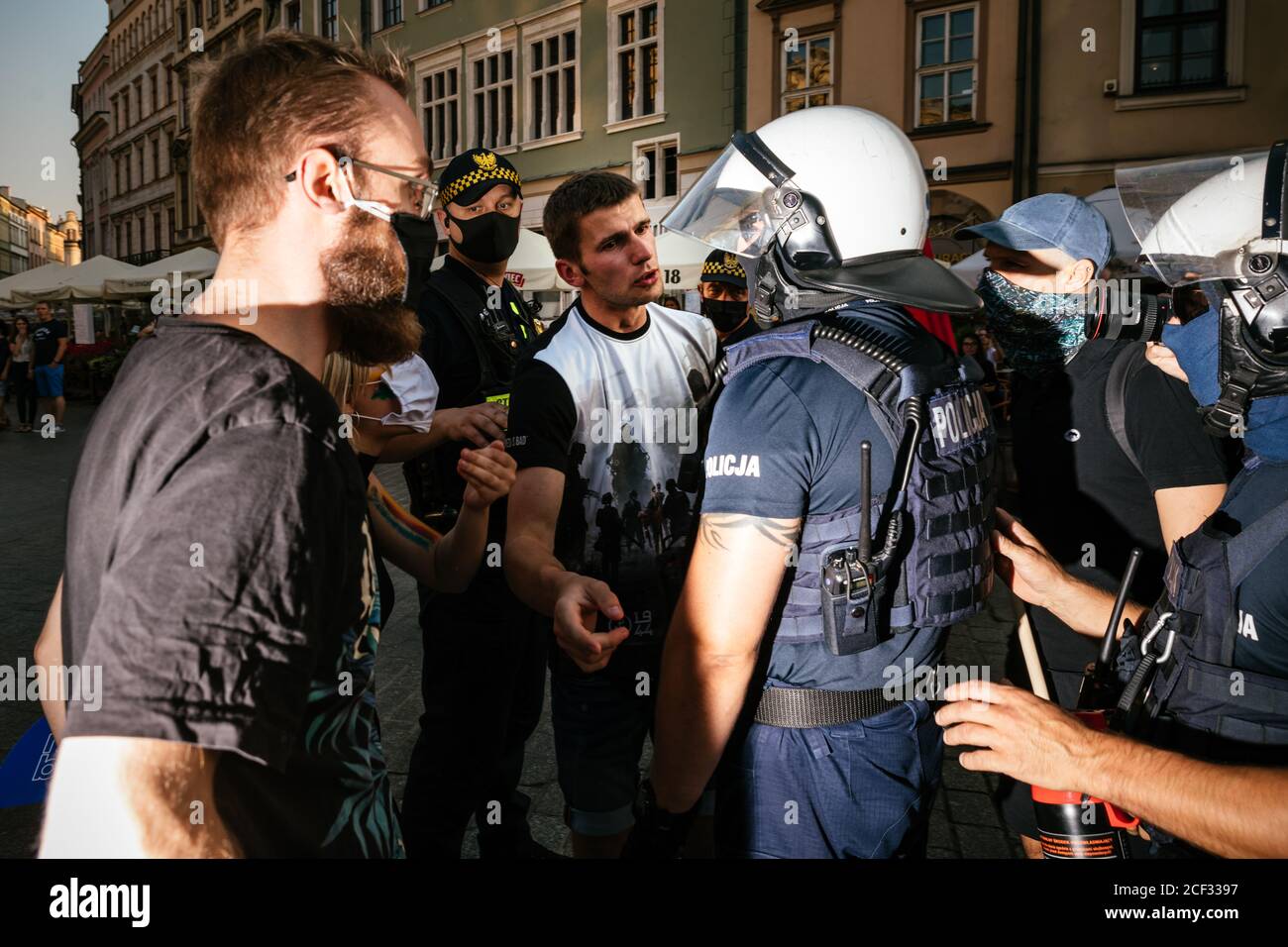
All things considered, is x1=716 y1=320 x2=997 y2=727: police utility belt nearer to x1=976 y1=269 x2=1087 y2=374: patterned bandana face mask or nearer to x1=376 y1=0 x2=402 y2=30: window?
x1=976 y1=269 x2=1087 y2=374: patterned bandana face mask

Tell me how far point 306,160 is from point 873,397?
0.97 m

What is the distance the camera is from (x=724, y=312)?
5910mm

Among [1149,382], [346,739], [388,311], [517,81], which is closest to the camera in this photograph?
[346,739]

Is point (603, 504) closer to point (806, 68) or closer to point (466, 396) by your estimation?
point (466, 396)

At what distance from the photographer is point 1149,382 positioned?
2.33 m

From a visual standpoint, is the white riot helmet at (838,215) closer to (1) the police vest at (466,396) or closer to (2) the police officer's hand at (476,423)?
(2) the police officer's hand at (476,423)

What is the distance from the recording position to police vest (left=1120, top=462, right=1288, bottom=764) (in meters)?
1.49

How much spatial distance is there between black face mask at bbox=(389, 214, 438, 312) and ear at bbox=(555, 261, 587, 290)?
1034mm

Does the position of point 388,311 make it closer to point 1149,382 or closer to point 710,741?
point 710,741

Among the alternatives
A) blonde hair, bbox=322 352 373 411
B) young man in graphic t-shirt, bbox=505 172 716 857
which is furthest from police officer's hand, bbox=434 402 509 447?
blonde hair, bbox=322 352 373 411

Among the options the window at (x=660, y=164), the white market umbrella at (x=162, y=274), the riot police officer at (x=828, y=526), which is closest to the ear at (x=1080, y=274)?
the riot police officer at (x=828, y=526)

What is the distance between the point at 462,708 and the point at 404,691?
1.80 m
